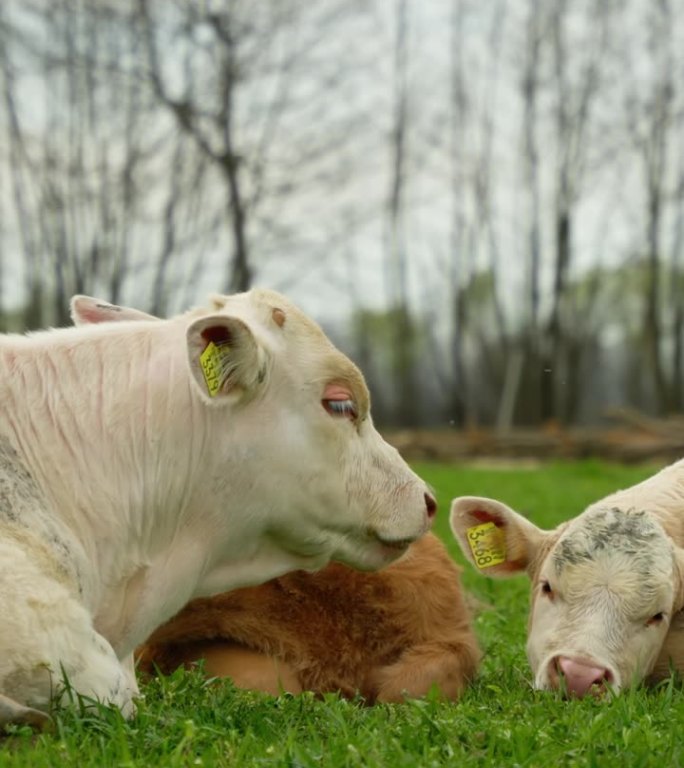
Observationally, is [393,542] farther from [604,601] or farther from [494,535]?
[494,535]

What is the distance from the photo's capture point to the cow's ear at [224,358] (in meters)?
4.12

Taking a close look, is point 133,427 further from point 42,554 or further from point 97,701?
point 97,701

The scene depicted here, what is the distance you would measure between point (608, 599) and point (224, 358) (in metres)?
1.95

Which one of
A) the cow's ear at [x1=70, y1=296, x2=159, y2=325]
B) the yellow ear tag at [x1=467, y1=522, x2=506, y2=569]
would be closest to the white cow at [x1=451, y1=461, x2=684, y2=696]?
the yellow ear tag at [x1=467, y1=522, x2=506, y2=569]

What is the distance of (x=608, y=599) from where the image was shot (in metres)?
5.05

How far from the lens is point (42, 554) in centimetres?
383

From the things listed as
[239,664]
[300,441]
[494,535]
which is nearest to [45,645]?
[300,441]

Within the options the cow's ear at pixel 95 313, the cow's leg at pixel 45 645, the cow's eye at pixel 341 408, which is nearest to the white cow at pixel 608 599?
the cow's eye at pixel 341 408

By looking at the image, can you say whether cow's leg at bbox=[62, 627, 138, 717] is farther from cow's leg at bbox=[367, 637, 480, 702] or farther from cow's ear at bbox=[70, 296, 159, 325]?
cow's ear at bbox=[70, 296, 159, 325]

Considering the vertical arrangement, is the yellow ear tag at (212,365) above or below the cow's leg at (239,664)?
above

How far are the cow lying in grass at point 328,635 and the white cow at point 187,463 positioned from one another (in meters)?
0.32

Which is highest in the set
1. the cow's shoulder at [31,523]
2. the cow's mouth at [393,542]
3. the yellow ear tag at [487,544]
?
the cow's shoulder at [31,523]

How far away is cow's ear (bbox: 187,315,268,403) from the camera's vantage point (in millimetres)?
4125

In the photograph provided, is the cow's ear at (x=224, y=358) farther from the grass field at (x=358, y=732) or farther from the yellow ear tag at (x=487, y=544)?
the yellow ear tag at (x=487, y=544)
